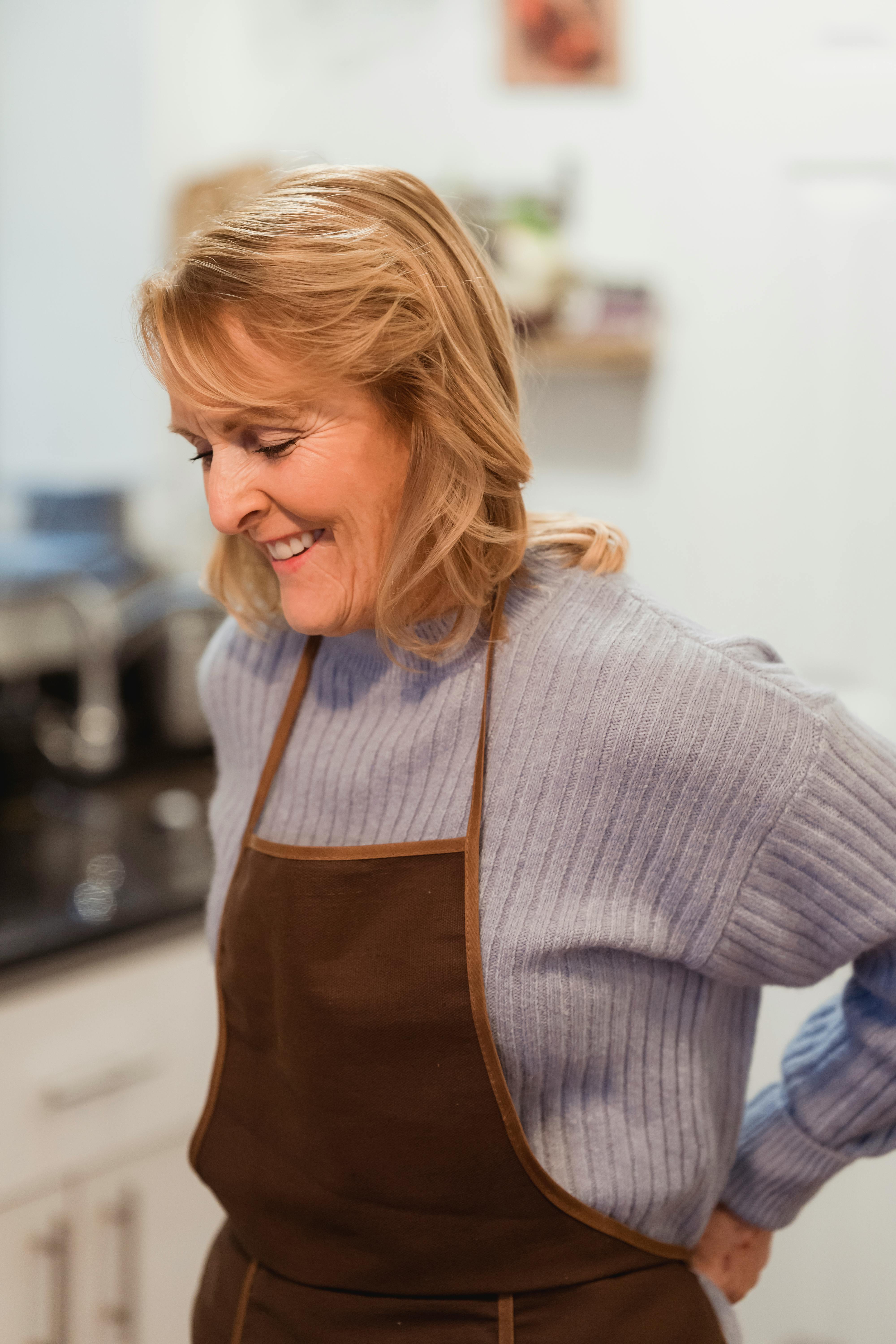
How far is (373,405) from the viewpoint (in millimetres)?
766

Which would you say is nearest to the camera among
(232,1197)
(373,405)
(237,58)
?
(373,405)

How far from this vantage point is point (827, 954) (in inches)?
32.0

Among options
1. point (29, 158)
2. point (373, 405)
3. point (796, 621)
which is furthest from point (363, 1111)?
point (29, 158)

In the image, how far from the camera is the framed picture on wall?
174 centimetres

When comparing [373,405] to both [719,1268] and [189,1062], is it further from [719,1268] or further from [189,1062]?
[189,1062]

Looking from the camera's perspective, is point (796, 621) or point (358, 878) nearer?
point (358, 878)

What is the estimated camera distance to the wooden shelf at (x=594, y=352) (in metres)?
1.71

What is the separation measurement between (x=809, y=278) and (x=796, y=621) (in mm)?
401

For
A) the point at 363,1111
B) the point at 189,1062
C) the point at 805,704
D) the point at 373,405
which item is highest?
the point at 373,405

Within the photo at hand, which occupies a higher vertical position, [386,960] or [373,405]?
[373,405]

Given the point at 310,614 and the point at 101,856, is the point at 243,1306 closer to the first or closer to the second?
the point at 310,614

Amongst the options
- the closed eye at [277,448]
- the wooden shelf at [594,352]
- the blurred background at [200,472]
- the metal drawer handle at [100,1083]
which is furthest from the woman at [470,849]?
the wooden shelf at [594,352]

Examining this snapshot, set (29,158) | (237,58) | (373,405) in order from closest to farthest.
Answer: (373,405), (29,158), (237,58)

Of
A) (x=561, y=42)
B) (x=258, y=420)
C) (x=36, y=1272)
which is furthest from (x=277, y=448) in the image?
(x=561, y=42)
